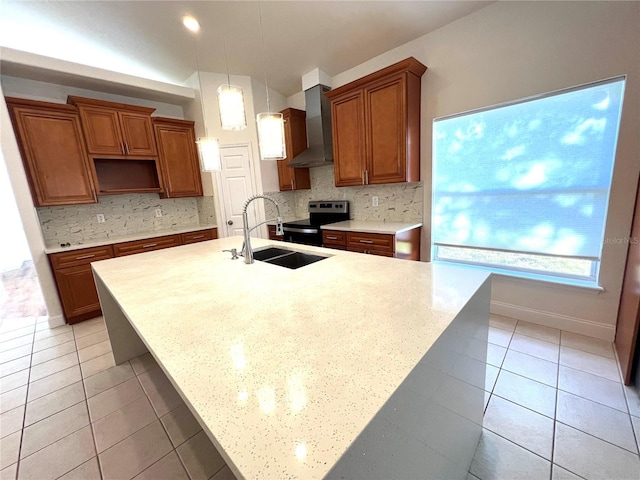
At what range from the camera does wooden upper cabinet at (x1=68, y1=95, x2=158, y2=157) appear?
299cm

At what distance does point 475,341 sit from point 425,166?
2.17 metres

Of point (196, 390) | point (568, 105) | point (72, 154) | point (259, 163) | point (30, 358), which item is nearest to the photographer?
point (196, 390)

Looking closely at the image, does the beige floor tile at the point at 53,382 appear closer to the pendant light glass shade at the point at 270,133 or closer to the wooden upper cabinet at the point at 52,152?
the wooden upper cabinet at the point at 52,152

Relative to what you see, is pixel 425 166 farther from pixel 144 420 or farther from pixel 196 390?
pixel 144 420

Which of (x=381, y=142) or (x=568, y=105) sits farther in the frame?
(x=381, y=142)

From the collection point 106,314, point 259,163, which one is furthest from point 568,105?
point 106,314

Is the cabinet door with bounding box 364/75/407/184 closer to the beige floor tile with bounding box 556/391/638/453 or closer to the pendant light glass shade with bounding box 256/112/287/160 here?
the pendant light glass shade with bounding box 256/112/287/160

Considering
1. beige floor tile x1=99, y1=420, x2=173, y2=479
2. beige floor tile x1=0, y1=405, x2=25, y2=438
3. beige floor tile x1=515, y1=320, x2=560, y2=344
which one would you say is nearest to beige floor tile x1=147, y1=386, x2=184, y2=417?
beige floor tile x1=99, y1=420, x2=173, y2=479

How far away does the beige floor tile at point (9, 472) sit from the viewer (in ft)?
4.35

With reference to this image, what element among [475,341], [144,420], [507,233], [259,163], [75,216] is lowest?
[144,420]

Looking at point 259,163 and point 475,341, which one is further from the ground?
point 259,163

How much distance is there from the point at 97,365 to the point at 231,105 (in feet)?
7.71

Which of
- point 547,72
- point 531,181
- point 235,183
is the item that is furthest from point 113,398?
point 547,72

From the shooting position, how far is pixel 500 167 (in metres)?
2.44
